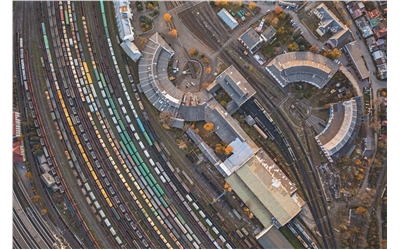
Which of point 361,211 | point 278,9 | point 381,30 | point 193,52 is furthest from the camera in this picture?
point 193,52

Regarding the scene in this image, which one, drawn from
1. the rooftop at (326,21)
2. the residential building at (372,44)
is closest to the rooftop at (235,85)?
the rooftop at (326,21)

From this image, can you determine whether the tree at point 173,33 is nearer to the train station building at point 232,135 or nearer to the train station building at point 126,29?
the train station building at point 232,135

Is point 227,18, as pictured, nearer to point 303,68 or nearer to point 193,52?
point 193,52

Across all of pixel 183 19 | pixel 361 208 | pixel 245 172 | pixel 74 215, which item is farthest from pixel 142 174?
pixel 361 208

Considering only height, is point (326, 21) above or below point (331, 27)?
above

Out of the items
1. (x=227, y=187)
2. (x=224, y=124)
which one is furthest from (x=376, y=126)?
(x=227, y=187)

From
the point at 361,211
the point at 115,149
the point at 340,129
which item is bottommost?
the point at 361,211

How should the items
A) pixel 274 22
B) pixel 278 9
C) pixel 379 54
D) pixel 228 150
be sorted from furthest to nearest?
pixel 274 22 → pixel 278 9 → pixel 379 54 → pixel 228 150
